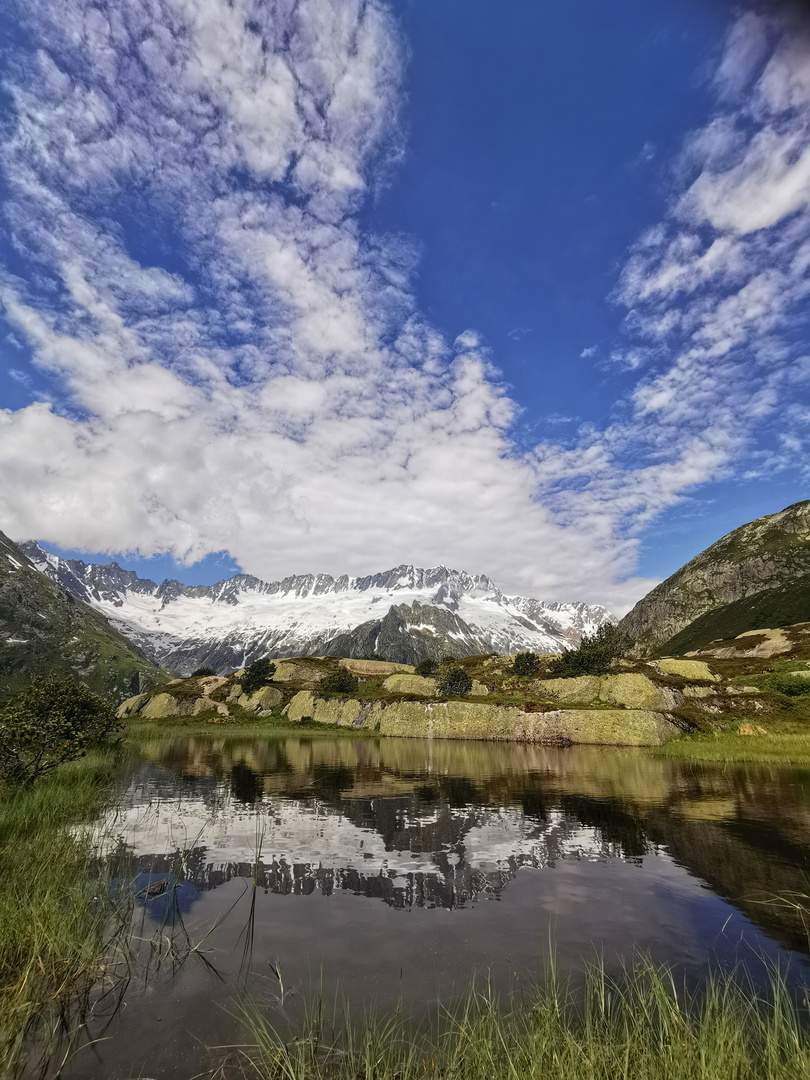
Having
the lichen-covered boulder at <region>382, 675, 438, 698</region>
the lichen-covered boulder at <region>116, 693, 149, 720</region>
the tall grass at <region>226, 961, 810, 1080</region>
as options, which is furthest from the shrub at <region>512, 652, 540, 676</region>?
the tall grass at <region>226, 961, 810, 1080</region>

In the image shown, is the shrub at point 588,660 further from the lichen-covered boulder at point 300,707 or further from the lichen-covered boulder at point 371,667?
the lichen-covered boulder at point 371,667

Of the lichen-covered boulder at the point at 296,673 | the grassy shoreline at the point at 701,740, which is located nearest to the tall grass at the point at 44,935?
the grassy shoreline at the point at 701,740

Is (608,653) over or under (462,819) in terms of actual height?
over

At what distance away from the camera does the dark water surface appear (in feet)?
26.3

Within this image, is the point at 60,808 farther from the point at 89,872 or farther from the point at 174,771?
the point at 174,771

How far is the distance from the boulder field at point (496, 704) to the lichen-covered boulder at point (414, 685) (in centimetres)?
16

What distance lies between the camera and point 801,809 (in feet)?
68.3

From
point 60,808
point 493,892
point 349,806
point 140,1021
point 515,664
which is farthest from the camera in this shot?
point 515,664

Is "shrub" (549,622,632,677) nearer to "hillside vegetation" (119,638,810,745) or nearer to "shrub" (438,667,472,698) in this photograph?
"hillside vegetation" (119,638,810,745)

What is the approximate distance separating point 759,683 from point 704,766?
98.3 feet

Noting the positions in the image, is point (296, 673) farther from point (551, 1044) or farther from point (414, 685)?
point (551, 1044)

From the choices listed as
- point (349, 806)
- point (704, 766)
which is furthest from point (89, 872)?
point (704, 766)

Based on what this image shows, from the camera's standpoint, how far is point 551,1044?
599 centimetres

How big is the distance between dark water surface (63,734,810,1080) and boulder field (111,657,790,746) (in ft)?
88.0
